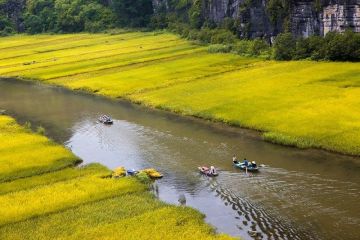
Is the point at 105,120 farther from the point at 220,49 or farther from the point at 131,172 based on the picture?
the point at 220,49

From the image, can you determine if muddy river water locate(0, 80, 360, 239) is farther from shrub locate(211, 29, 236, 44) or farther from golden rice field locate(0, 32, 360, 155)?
shrub locate(211, 29, 236, 44)

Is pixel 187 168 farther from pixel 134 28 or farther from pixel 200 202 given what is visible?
pixel 134 28

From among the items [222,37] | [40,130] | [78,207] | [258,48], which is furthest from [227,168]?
[222,37]

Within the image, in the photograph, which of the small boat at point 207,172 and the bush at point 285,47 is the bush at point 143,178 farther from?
the bush at point 285,47

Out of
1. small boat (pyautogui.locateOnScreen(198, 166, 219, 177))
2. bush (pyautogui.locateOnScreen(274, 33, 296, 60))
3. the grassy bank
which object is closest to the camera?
the grassy bank

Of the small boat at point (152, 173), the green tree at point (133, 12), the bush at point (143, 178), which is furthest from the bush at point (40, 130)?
the green tree at point (133, 12)

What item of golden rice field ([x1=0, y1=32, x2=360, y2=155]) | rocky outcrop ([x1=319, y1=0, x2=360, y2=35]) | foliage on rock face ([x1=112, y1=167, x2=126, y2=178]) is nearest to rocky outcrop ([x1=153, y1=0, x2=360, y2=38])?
rocky outcrop ([x1=319, y1=0, x2=360, y2=35])

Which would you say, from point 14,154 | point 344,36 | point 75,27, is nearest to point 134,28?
point 75,27
